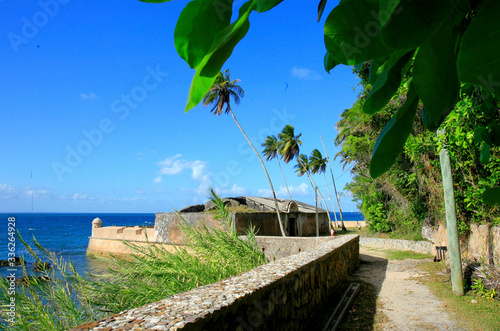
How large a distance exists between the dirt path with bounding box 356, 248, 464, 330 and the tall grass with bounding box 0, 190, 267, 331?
2.51 m

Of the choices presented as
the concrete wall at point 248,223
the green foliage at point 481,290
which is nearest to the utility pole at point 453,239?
the green foliage at point 481,290

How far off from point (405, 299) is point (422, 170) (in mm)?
6512

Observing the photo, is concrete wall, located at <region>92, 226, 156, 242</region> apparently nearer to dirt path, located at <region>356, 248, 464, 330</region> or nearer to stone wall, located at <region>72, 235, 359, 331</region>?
dirt path, located at <region>356, 248, 464, 330</region>

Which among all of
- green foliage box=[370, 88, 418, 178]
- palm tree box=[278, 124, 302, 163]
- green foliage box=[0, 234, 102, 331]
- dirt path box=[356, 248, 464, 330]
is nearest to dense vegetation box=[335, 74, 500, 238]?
green foliage box=[370, 88, 418, 178]

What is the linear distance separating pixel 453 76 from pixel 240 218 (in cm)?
2036

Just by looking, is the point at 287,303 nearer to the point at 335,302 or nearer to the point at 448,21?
the point at 335,302

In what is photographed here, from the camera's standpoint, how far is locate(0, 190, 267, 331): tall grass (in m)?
3.72

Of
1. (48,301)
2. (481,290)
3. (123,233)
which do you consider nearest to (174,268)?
(48,301)

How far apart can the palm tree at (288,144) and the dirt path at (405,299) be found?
2884 centimetres

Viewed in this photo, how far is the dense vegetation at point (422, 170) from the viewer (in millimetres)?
7145

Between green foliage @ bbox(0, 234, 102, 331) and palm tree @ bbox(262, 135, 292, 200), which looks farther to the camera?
palm tree @ bbox(262, 135, 292, 200)

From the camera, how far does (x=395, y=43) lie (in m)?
0.39

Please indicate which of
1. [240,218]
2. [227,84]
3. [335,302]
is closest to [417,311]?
[335,302]

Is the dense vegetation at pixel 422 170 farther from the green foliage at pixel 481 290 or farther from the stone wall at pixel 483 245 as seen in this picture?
the green foliage at pixel 481 290
